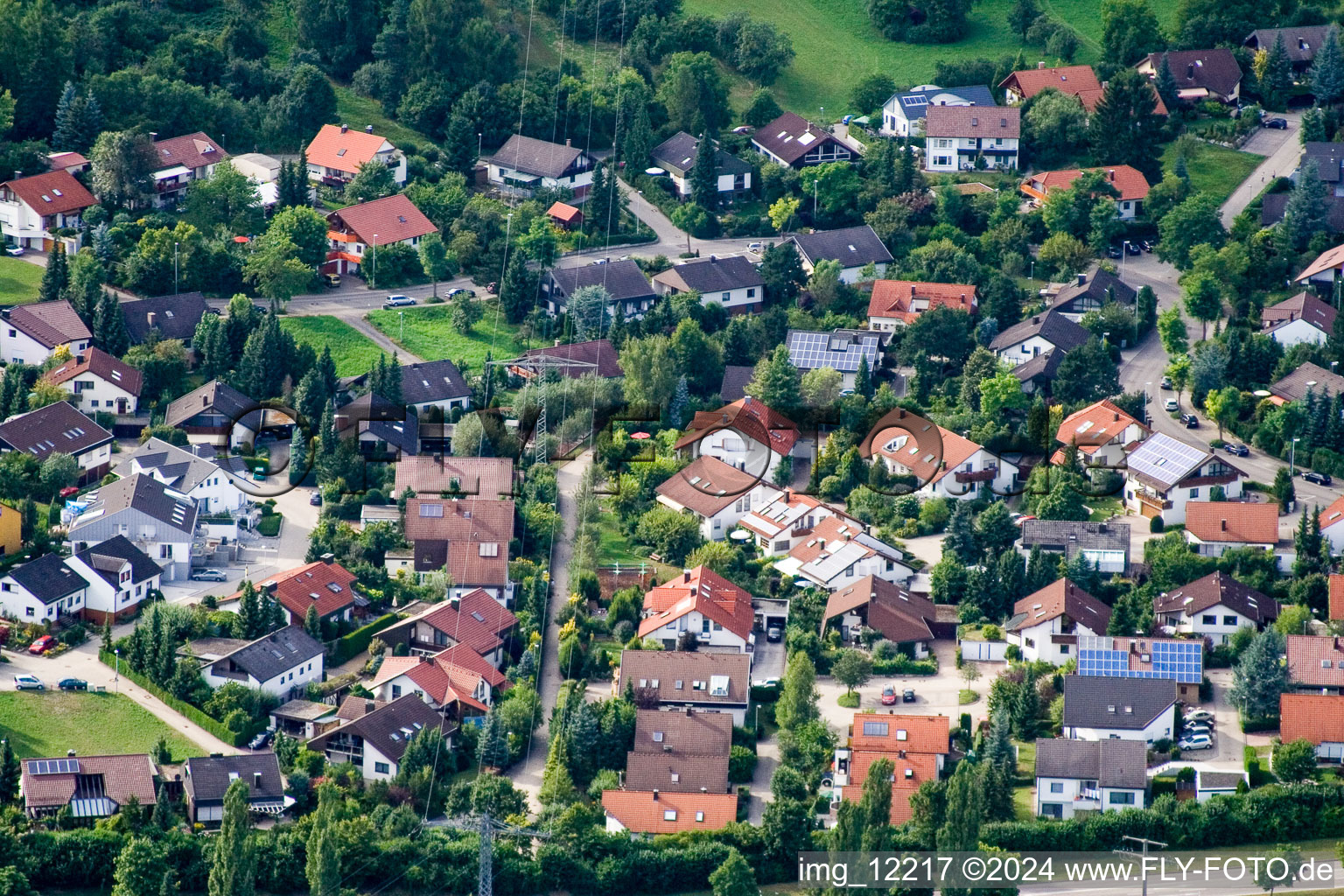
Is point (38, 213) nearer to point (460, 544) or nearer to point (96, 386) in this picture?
point (96, 386)

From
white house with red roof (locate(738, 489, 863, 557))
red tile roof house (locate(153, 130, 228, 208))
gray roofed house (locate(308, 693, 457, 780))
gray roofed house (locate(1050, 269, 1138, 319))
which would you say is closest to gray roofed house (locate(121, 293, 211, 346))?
red tile roof house (locate(153, 130, 228, 208))

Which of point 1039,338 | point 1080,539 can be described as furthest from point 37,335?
point 1080,539

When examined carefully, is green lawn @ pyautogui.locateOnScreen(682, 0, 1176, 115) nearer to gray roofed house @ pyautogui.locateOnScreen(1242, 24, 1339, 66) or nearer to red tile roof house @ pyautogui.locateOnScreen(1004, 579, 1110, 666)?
gray roofed house @ pyautogui.locateOnScreen(1242, 24, 1339, 66)

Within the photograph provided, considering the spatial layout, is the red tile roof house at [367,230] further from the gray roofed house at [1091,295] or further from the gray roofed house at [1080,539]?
the gray roofed house at [1080,539]

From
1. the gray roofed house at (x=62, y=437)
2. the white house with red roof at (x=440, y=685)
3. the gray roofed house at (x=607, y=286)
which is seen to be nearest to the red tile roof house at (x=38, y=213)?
the gray roofed house at (x=62, y=437)

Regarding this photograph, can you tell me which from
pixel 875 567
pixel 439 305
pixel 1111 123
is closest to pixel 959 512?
pixel 875 567

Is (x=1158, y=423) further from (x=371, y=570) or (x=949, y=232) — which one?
(x=371, y=570)
